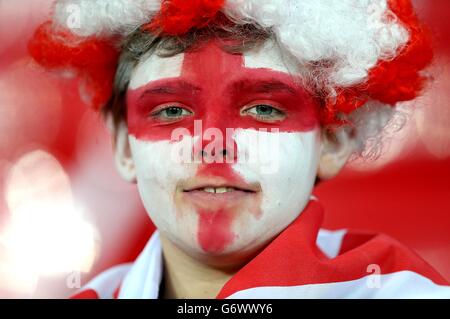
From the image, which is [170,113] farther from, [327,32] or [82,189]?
[82,189]

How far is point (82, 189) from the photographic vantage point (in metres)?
2.43

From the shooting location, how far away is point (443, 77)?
2123 millimetres

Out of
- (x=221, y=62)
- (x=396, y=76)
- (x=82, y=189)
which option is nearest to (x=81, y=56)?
(x=221, y=62)

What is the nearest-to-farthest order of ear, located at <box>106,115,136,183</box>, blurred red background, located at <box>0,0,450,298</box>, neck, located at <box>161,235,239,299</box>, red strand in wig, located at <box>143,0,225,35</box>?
red strand in wig, located at <box>143,0,225,35</box> < neck, located at <box>161,235,239,299</box> < ear, located at <box>106,115,136,183</box> < blurred red background, located at <box>0,0,450,298</box>

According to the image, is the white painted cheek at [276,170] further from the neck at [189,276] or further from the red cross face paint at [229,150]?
the neck at [189,276]

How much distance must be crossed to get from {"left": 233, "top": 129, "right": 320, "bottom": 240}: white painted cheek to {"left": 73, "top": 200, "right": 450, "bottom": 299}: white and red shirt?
1.5 inches

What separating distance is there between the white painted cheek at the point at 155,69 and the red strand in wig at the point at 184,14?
0.06m

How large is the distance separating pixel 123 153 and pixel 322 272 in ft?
1.70

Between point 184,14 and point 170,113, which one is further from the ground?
point 184,14

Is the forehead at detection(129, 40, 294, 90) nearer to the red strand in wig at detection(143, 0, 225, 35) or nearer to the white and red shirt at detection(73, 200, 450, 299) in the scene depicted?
the red strand in wig at detection(143, 0, 225, 35)

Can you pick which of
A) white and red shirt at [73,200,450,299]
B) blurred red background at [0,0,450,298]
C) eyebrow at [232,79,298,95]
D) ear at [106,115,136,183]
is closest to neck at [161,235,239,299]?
white and red shirt at [73,200,450,299]

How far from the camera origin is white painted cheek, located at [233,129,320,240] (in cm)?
128

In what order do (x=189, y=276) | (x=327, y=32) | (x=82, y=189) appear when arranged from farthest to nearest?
(x=82, y=189) < (x=189, y=276) < (x=327, y=32)

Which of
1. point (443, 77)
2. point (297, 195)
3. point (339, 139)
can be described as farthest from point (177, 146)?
point (443, 77)
